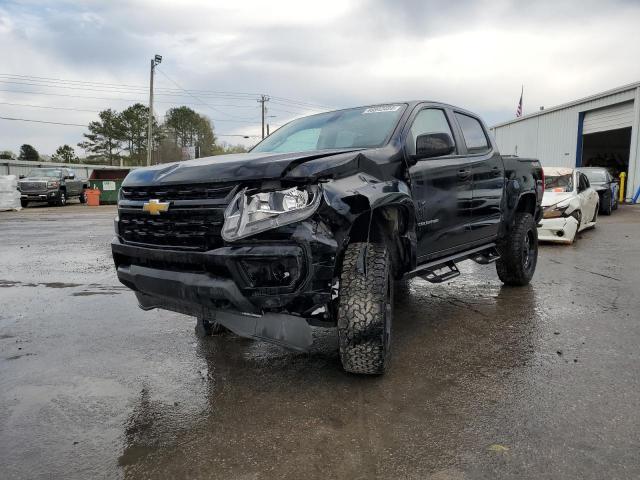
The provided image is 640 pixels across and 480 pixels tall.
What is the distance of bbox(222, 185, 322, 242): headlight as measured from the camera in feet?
8.91

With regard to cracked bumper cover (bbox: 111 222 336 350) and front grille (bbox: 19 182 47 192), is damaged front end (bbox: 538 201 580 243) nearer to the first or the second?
cracked bumper cover (bbox: 111 222 336 350)

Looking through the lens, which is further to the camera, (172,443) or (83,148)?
(83,148)

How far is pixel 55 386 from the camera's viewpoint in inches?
127

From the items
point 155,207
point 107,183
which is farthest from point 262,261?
point 107,183

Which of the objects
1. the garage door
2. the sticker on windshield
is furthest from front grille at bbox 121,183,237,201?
the garage door

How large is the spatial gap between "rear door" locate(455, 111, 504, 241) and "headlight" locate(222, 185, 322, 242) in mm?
2338

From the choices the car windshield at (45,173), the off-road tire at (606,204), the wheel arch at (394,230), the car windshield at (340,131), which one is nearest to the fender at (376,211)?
the wheel arch at (394,230)

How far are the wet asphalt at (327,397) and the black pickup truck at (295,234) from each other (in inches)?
16.3

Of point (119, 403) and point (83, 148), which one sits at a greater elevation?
point (83, 148)

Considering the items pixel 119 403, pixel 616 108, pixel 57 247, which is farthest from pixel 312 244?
pixel 616 108

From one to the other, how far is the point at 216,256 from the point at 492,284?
431 cm

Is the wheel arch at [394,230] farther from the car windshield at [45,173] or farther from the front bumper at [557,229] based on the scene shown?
the car windshield at [45,173]

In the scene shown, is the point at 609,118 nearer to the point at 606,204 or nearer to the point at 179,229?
the point at 606,204

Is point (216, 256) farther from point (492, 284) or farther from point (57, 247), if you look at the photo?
point (57, 247)
